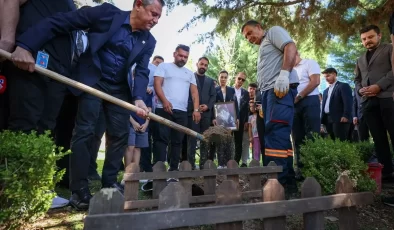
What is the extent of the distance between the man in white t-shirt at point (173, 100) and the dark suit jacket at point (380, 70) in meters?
2.60

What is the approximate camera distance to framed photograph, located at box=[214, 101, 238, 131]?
20.6 feet

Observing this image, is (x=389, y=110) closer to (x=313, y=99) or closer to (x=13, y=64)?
(x=313, y=99)

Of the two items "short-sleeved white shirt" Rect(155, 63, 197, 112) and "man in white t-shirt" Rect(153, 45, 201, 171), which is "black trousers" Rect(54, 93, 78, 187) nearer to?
"man in white t-shirt" Rect(153, 45, 201, 171)

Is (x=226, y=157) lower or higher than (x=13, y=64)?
lower

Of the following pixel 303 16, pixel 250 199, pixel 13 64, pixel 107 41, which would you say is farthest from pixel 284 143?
pixel 303 16

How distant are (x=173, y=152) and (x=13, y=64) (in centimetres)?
268

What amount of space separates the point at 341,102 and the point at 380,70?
2.41 metres

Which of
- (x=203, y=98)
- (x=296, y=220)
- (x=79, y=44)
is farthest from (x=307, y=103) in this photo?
(x=79, y=44)

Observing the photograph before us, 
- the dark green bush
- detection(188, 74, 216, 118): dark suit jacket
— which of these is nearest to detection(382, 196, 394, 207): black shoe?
the dark green bush

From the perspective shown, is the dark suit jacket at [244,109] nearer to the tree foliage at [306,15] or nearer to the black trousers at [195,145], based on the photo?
the black trousers at [195,145]

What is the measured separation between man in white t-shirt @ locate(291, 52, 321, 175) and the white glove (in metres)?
1.23

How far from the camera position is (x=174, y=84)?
17.3 feet

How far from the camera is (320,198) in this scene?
1.98m

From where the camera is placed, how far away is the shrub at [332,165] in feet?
10.2
